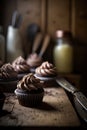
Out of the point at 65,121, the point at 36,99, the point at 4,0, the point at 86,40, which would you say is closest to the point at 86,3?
the point at 86,40

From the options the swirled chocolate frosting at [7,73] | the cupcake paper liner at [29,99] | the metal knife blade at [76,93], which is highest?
the swirled chocolate frosting at [7,73]

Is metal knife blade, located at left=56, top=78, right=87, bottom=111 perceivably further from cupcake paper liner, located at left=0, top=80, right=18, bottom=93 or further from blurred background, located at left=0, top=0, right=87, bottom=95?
blurred background, located at left=0, top=0, right=87, bottom=95

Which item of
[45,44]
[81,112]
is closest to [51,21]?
[45,44]

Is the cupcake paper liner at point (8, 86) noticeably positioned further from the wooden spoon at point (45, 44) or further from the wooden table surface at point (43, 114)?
the wooden spoon at point (45, 44)

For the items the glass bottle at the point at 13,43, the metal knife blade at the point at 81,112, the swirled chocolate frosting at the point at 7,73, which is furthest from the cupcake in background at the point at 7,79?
the glass bottle at the point at 13,43

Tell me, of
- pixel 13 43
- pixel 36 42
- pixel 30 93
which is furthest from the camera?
pixel 36 42

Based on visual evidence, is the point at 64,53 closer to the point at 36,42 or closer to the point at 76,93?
the point at 36,42

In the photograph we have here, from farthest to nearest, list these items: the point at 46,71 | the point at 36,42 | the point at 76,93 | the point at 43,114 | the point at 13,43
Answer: the point at 36,42, the point at 13,43, the point at 46,71, the point at 76,93, the point at 43,114
